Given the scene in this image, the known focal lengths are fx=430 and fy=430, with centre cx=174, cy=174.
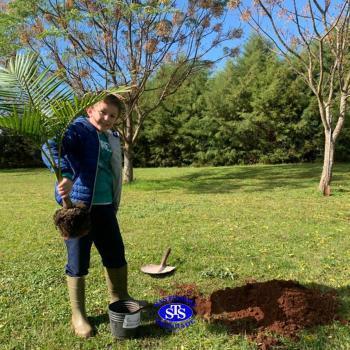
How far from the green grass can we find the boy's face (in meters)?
1.57

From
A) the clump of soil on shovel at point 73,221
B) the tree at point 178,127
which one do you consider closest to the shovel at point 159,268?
the clump of soil on shovel at point 73,221

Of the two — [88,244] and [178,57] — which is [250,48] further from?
[88,244]

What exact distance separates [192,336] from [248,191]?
9.41 metres

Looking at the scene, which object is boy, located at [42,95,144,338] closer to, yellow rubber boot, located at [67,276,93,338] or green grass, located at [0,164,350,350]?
yellow rubber boot, located at [67,276,93,338]

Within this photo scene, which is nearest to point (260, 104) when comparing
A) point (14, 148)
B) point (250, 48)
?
point (250, 48)

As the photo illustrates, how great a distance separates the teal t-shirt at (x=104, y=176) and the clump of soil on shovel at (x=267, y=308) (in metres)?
1.22

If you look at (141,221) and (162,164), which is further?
(162,164)

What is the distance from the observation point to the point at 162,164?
27.4 meters

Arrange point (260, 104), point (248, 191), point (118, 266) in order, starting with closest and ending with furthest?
1. point (118, 266)
2. point (248, 191)
3. point (260, 104)

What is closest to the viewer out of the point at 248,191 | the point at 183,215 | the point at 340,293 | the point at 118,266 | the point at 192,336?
the point at 192,336

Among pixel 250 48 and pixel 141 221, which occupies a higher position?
pixel 250 48

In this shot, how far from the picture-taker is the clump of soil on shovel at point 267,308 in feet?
10.5

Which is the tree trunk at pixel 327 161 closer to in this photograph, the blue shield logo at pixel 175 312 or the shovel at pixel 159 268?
the shovel at pixel 159 268

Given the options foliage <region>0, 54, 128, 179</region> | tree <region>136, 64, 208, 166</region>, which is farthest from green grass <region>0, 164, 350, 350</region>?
tree <region>136, 64, 208, 166</region>
